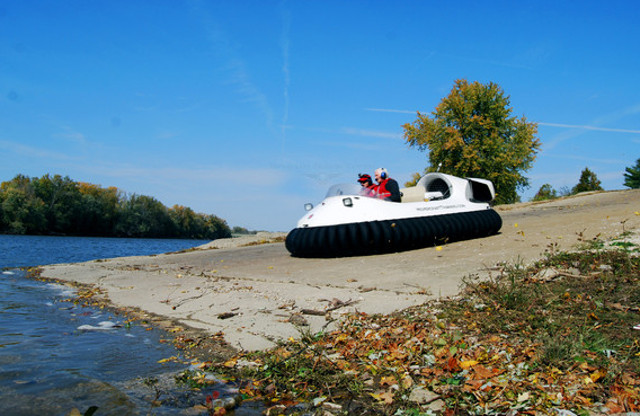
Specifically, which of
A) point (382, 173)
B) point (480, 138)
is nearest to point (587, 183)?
point (480, 138)

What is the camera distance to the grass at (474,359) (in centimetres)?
267

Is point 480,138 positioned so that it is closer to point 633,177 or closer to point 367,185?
point 367,185

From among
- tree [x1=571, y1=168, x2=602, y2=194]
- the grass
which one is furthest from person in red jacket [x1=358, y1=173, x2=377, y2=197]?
tree [x1=571, y1=168, x2=602, y2=194]

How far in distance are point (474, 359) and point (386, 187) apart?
7.29m

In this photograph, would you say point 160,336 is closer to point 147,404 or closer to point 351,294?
point 147,404

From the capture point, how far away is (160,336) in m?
4.49

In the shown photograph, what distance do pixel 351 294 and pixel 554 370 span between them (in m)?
3.11

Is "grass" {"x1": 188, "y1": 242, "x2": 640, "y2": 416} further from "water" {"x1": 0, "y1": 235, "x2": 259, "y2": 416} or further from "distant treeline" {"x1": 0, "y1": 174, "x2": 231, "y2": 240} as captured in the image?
"distant treeline" {"x1": 0, "y1": 174, "x2": 231, "y2": 240}

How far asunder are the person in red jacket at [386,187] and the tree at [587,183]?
53.3 metres

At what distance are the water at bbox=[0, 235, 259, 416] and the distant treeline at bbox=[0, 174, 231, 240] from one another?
56.4 meters

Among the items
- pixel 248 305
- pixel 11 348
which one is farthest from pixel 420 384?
pixel 11 348

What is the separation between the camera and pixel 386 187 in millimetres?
10312

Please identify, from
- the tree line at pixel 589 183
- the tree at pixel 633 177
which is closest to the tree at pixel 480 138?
the tree line at pixel 589 183

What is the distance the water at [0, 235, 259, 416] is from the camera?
2.67 m
